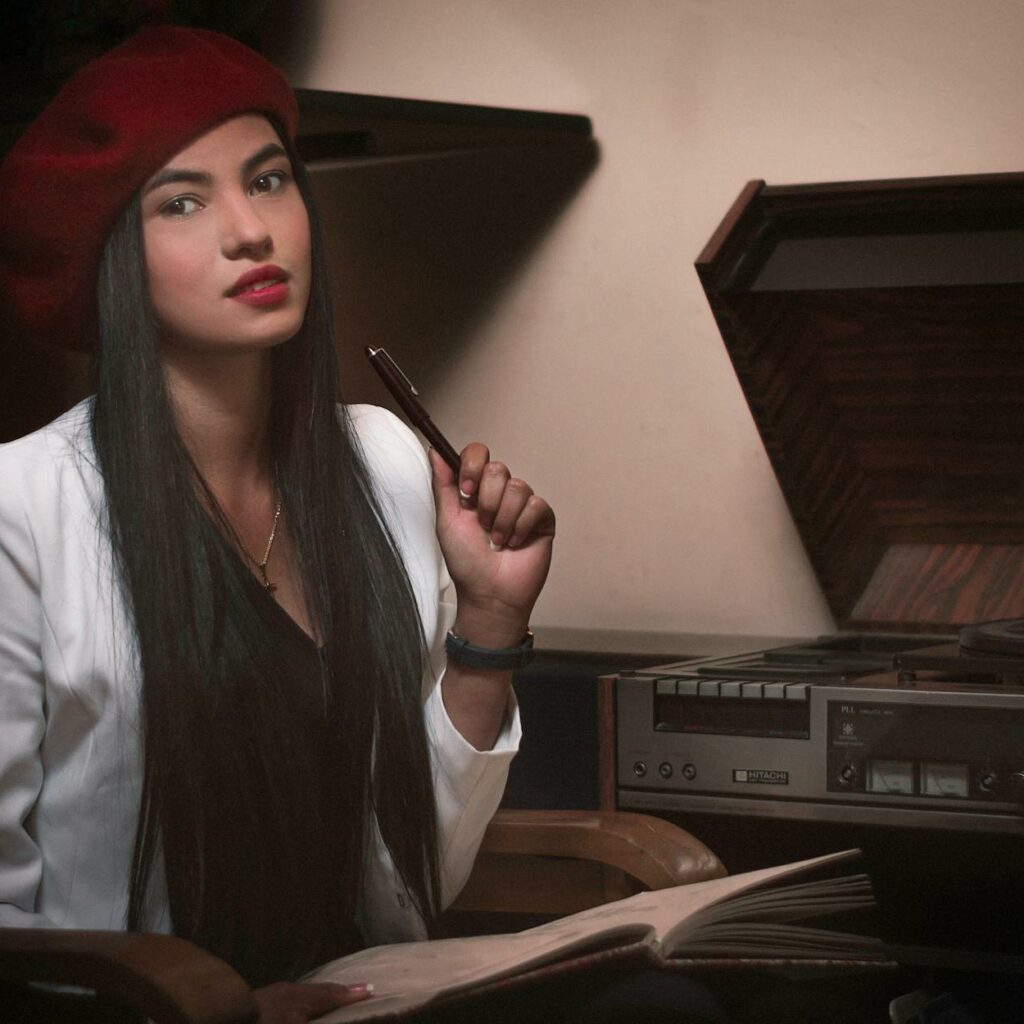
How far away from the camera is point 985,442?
5.63 ft

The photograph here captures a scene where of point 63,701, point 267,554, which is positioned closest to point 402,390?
point 267,554

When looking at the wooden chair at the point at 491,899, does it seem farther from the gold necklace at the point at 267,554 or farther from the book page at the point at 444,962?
the gold necklace at the point at 267,554

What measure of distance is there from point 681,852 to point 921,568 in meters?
0.70

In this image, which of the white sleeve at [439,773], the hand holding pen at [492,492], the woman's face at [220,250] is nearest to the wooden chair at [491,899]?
the white sleeve at [439,773]

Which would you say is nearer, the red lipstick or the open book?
the open book

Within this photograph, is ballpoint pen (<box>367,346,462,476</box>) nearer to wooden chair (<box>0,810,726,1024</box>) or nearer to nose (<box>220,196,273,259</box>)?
nose (<box>220,196,273,259</box>)

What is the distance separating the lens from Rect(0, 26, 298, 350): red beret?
111 cm

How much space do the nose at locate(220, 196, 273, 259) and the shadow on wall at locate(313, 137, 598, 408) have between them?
3.05 feet

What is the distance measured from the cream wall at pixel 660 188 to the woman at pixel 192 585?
0.75m

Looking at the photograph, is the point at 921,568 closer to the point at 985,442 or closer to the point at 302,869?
the point at 985,442

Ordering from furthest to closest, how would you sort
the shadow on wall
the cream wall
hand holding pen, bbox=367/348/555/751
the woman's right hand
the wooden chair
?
the shadow on wall, the cream wall, hand holding pen, bbox=367/348/555/751, the woman's right hand, the wooden chair

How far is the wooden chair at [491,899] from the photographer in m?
0.87

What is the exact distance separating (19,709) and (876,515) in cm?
110

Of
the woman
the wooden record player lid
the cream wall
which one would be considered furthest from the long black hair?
the cream wall
